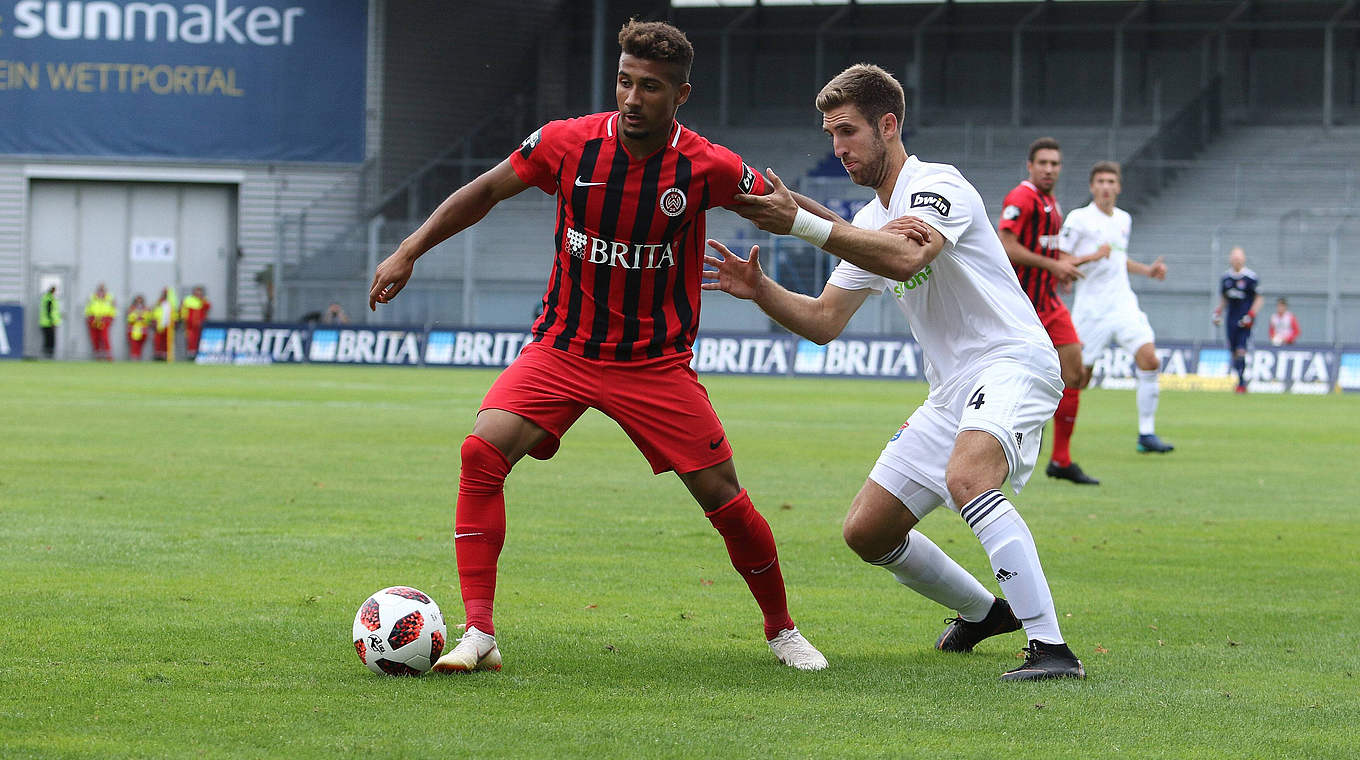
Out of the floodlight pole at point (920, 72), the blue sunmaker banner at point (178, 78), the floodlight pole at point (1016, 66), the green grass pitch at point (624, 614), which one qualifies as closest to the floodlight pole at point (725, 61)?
the floodlight pole at point (920, 72)

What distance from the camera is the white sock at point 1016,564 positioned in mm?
5395

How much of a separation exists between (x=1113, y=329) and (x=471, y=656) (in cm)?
1059

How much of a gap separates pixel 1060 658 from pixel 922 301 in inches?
54.5

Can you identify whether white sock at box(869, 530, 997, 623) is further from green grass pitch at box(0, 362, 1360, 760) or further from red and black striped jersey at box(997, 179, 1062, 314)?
red and black striped jersey at box(997, 179, 1062, 314)

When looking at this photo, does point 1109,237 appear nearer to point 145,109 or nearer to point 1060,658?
point 1060,658

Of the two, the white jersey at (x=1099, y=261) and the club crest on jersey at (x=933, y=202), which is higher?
the white jersey at (x=1099, y=261)

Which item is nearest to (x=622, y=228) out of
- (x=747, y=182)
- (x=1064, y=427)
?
(x=747, y=182)

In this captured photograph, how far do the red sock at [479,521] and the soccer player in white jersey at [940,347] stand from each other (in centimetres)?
106

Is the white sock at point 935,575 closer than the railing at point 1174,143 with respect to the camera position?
Yes

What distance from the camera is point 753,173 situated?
5527 mm

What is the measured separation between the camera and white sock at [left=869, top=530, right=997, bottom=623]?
5.95 metres

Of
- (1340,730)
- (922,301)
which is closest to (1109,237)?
(922,301)

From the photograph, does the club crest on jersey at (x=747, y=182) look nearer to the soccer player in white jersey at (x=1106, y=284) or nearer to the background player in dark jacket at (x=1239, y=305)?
the soccer player in white jersey at (x=1106, y=284)

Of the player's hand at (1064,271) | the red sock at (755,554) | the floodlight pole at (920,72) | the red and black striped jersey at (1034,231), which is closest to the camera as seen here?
the red sock at (755,554)
